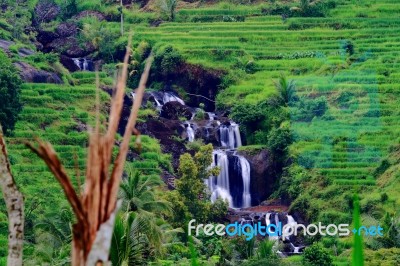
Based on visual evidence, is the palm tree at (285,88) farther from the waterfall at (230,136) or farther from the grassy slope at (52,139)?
the grassy slope at (52,139)

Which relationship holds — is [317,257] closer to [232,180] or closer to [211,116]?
[232,180]

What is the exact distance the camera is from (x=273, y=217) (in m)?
30.8

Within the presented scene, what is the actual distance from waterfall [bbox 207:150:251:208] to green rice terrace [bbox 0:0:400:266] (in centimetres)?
4

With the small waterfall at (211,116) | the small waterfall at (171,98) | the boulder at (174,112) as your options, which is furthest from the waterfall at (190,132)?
the small waterfall at (171,98)

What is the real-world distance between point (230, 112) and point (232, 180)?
3.79 meters

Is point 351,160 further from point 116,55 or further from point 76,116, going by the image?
point 116,55

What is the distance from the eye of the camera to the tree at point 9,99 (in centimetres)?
3016

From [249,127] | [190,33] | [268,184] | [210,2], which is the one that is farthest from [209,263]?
[210,2]

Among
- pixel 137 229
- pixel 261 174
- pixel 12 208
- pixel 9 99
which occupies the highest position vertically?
pixel 9 99

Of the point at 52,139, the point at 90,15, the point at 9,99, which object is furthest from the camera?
the point at 90,15

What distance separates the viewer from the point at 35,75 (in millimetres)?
37062

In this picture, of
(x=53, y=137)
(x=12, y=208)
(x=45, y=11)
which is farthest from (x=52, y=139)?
(x=12, y=208)

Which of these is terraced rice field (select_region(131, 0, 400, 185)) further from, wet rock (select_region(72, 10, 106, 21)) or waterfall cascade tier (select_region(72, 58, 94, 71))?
wet rock (select_region(72, 10, 106, 21))

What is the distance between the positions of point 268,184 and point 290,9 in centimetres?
1178
